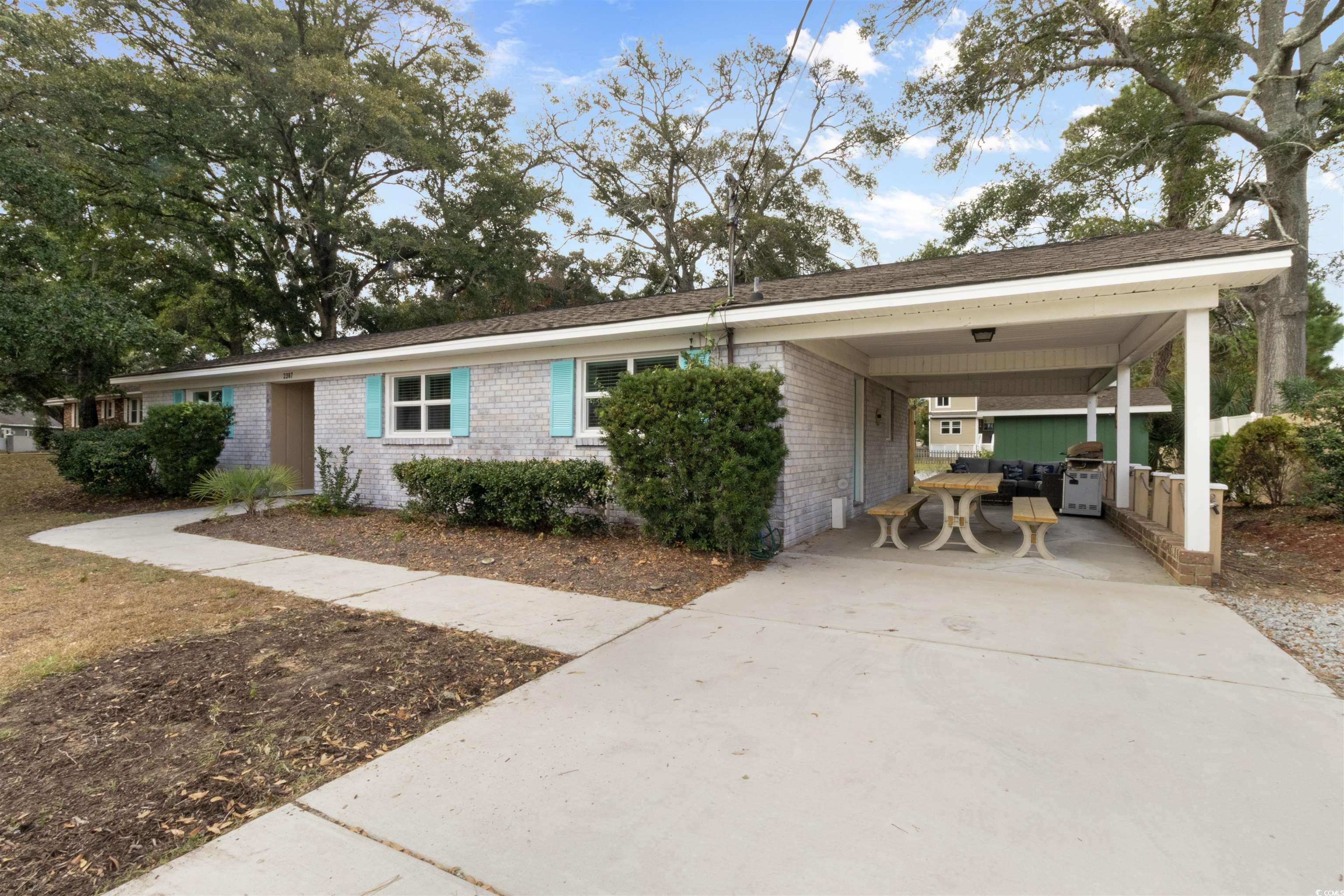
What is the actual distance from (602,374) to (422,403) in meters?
3.68

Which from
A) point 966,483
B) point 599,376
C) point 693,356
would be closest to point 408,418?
point 599,376

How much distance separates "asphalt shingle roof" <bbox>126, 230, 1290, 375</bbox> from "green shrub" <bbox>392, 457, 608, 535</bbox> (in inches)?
80.4

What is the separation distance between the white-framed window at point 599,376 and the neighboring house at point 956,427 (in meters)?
35.8

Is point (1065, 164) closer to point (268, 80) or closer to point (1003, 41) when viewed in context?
point (1003, 41)

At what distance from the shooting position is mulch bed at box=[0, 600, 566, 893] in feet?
7.02

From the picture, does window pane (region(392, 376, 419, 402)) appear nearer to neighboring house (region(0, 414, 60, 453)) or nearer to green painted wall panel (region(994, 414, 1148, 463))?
green painted wall panel (region(994, 414, 1148, 463))

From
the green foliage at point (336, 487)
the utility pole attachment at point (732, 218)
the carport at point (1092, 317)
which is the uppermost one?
the utility pole attachment at point (732, 218)

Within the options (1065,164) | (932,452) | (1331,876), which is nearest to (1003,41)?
(1065,164)

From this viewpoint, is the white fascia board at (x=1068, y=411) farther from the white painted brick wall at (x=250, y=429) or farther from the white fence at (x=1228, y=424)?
the white painted brick wall at (x=250, y=429)

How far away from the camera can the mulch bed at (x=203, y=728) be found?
7.02 ft

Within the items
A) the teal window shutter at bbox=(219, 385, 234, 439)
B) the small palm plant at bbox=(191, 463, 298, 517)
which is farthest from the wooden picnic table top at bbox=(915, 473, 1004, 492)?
the teal window shutter at bbox=(219, 385, 234, 439)

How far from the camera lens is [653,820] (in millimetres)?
2252

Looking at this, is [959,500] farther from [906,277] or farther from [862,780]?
[862,780]

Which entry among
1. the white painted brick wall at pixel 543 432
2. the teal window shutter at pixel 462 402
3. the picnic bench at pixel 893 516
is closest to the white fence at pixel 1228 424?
the white painted brick wall at pixel 543 432
